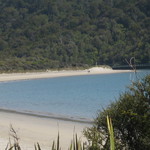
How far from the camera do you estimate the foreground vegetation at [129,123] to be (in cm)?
552

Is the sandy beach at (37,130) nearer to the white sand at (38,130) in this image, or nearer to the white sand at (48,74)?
the white sand at (38,130)

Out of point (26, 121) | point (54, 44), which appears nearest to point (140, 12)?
point (54, 44)

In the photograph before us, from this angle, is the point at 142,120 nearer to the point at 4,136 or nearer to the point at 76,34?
the point at 4,136

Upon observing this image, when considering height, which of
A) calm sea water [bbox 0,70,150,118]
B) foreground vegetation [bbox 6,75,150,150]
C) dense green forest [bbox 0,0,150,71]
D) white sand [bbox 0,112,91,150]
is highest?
dense green forest [bbox 0,0,150,71]

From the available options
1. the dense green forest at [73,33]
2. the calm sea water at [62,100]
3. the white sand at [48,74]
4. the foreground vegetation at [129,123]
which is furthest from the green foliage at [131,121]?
the dense green forest at [73,33]

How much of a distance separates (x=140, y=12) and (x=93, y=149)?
107 metres

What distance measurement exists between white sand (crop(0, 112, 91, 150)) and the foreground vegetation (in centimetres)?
336

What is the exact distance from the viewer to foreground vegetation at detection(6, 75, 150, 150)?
5520 millimetres

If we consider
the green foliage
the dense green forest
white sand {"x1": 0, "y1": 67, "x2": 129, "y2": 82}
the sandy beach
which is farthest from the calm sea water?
the dense green forest

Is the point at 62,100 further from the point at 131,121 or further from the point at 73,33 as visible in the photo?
the point at 73,33

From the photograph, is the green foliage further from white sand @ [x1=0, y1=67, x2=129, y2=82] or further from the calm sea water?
white sand @ [x1=0, y1=67, x2=129, y2=82]

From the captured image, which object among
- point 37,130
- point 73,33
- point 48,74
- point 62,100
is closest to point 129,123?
point 37,130

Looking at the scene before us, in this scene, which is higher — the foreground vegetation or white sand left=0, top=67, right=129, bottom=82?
white sand left=0, top=67, right=129, bottom=82

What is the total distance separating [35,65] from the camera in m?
76.4
